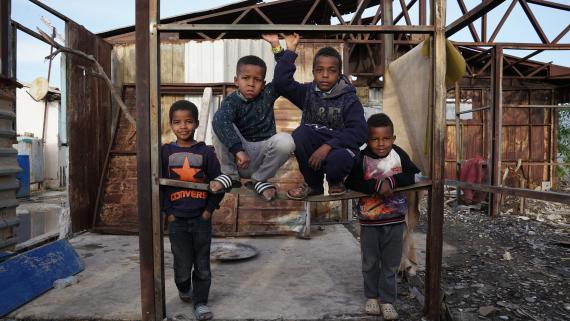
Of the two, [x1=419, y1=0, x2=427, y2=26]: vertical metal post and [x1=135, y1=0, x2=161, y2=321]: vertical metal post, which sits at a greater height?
[x1=419, y1=0, x2=427, y2=26]: vertical metal post

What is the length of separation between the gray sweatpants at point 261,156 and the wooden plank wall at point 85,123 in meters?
3.57

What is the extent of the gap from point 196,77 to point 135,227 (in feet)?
8.59

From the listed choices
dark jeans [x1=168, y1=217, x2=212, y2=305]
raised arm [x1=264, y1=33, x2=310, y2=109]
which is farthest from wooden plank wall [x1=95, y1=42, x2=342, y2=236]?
raised arm [x1=264, y1=33, x2=310, y2=109]

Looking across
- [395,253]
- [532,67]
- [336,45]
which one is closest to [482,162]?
[532,67]

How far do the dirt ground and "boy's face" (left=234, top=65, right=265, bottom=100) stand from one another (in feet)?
6.54

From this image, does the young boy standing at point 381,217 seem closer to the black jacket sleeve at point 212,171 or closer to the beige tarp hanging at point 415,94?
the beige tarp hanging at point 415,94

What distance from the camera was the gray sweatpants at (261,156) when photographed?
2.58 m

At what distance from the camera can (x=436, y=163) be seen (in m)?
2.55

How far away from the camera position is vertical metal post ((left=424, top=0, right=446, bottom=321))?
251 cm

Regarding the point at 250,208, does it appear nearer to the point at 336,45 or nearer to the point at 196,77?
the point at 196,77

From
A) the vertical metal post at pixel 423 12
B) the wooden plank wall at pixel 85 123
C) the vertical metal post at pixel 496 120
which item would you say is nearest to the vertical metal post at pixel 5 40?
the wooden plank wall at pixel 85 123

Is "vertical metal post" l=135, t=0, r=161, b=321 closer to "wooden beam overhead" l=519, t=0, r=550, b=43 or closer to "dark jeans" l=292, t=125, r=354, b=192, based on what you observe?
"dark jeans" l=292, t=125, r=354, b=192

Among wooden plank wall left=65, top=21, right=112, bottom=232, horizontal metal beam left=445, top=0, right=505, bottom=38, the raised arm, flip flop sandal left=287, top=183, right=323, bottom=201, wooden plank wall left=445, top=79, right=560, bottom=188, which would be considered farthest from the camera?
wooden plank wall left=445, top=79, right=560, bottom=188

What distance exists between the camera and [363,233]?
9.09 ft
